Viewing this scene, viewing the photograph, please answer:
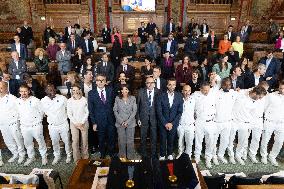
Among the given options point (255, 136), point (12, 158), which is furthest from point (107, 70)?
point (255, 136)

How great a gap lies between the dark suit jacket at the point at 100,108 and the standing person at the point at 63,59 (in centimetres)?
305

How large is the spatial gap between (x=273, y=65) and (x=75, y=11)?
833cm

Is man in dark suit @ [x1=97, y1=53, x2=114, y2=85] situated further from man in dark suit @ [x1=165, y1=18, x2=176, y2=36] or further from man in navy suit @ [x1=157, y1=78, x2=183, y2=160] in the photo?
man in dark suit @ [x1=165, y1=18, x2=176, y2=36]

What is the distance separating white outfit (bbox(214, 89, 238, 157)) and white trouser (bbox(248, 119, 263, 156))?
401 millimetres

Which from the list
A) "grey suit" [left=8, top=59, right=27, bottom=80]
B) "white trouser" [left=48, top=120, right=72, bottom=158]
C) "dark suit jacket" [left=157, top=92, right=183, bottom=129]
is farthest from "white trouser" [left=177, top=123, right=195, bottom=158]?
"grey suit" [left=8, top=59, right=27, bottom=80]

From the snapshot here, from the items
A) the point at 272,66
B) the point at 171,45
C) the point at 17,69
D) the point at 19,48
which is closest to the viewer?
the point at 17,69

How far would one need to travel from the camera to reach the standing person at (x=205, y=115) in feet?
17.4

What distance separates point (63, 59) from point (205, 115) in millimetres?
4339

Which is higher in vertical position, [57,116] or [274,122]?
[57,116]

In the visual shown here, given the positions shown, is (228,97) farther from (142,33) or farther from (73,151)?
(142,33)

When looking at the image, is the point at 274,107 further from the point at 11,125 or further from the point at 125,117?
the point at 11,125

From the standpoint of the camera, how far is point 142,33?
431 inches

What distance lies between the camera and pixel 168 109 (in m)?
5.29

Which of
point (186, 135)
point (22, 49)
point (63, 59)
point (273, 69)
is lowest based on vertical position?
point (186, 135)
